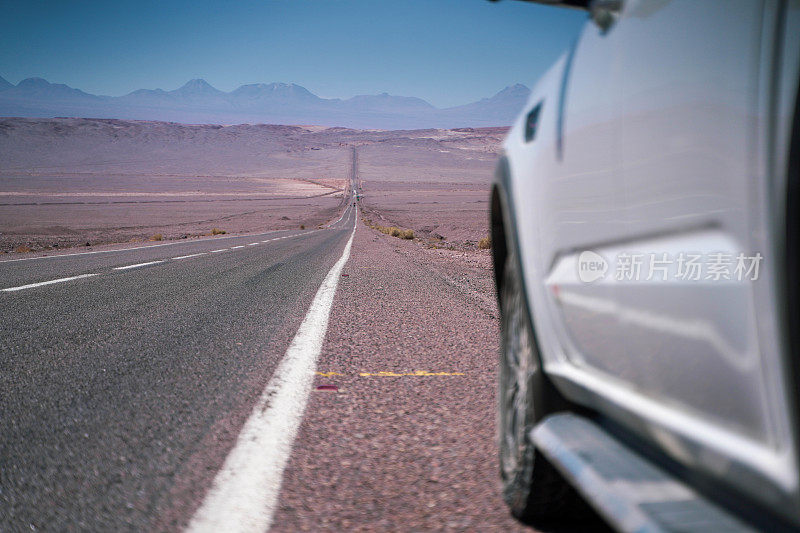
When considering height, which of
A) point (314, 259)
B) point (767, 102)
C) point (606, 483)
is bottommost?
point (314, 259)

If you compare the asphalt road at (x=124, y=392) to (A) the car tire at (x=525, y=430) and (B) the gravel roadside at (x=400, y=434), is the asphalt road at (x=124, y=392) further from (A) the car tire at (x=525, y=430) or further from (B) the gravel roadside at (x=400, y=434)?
(A) the car tire at (x=525, y=430)

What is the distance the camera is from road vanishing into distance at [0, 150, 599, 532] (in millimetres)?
1929

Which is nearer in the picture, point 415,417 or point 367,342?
point 415,417

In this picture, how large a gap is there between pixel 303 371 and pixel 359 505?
1.69 meters

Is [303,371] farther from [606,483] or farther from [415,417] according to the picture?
[606,483]

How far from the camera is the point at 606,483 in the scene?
123cm

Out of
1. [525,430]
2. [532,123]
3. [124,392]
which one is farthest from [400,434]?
[124,392]

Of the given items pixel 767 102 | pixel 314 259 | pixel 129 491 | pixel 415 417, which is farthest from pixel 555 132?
pixel 314 259

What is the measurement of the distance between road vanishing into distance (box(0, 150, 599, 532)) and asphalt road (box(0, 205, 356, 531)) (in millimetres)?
Answer: 10

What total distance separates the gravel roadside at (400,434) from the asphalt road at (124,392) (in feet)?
1.16

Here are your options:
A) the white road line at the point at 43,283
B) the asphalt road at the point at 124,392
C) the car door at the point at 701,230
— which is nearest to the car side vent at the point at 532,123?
the car door at the point at 701,230

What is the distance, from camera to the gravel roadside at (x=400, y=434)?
6.26 feet

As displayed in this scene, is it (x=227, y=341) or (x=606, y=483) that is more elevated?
(x=606, y=483)

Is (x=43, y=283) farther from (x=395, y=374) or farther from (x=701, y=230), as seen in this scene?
(x=701, y=230)
